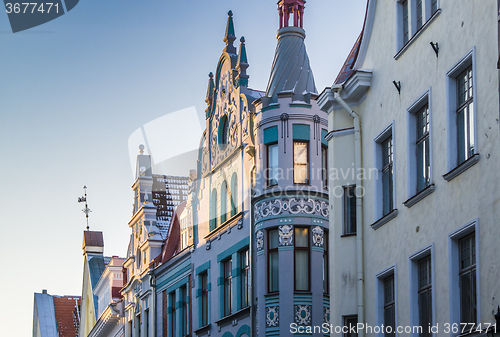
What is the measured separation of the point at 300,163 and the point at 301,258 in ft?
10.4

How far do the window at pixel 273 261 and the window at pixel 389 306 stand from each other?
28.5 ft

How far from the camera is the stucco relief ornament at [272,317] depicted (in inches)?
1124

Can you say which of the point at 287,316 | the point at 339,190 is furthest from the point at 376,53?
the point at 287,316

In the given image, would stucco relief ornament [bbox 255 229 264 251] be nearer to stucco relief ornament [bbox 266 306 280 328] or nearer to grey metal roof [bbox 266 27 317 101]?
stucco relief ornament [bbox 266 306 280 328]

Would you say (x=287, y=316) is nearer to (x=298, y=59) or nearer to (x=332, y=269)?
(x=332, y=269)

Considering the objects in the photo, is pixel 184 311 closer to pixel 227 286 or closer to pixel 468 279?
pixel 227 286

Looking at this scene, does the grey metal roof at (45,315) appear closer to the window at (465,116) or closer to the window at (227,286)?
the window at (227,286)

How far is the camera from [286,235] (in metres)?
29.3

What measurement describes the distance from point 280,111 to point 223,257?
6.17 m

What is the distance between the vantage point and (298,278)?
29078 millimetres

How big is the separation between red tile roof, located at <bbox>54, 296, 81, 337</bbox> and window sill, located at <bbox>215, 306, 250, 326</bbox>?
5395 centimetres

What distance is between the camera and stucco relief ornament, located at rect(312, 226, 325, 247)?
96.2 feet

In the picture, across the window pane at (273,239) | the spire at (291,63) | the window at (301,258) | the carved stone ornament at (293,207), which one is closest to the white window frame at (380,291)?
the window at (301,258)

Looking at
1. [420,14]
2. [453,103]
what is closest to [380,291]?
[453,103]
